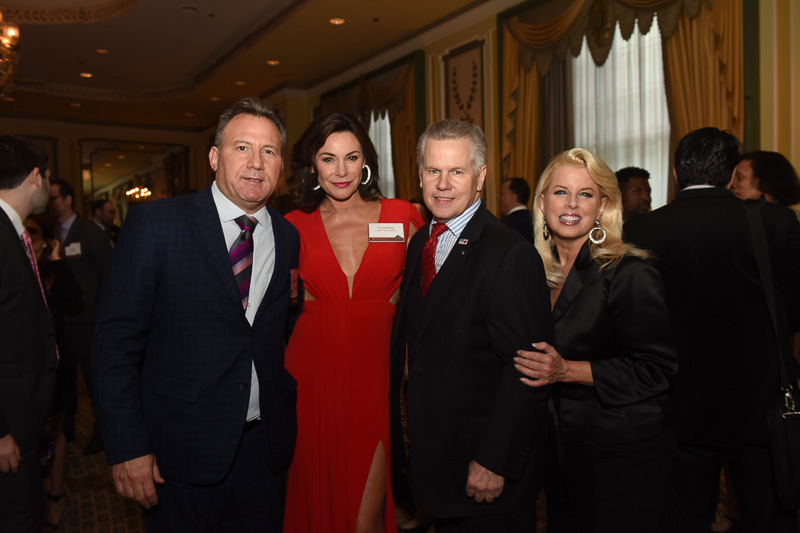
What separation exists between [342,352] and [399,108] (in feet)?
21.5

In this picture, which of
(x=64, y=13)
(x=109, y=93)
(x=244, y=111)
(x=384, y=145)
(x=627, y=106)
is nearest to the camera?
(x=244, y=111)

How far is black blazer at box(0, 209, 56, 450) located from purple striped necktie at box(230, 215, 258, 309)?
93cm

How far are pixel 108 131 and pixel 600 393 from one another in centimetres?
1418

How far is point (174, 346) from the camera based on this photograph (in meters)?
1.59

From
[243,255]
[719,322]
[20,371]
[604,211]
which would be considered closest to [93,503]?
[20,371]

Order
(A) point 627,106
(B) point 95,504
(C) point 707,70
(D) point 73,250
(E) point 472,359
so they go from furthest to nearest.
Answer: (A) point 627,106, (C) point 707,70, (D) point 73,250, (B) point 95,504, (E) point 472,359

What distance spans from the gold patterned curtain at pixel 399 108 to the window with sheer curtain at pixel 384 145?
20cm

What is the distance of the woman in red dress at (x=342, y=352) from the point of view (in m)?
1.98

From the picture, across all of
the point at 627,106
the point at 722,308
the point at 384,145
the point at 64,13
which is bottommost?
the point at 722,308

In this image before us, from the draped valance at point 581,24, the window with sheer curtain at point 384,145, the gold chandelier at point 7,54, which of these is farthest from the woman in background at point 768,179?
the gold chandelier at point 7,54

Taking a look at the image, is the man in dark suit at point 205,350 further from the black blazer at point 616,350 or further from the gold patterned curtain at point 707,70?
the gold patterned curtain at point 707,70

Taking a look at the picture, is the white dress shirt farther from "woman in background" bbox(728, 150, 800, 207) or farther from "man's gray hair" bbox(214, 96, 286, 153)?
"woman in background" bbox(728, 150, 800, 207)

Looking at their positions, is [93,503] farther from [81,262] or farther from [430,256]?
[430,256]

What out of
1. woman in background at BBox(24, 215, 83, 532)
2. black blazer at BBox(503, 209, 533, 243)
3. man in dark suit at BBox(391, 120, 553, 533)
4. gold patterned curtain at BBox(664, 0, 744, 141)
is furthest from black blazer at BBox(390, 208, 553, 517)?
gold patterned curtain at BBox(664, 0, 744, 141)
